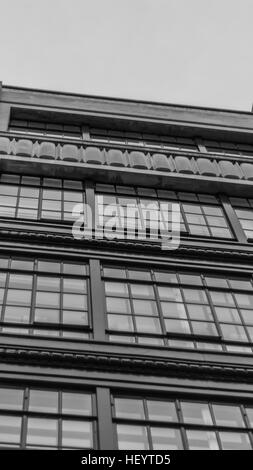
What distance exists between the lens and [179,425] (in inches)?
572

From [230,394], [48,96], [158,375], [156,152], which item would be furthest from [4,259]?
[48,96]

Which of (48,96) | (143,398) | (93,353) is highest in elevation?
(48,96)

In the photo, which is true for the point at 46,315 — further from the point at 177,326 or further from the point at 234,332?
the point at 234,332

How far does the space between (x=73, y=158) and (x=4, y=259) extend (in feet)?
21.4

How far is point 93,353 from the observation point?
16.0 meters

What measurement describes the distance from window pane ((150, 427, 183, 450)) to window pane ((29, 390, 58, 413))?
6.91 feet

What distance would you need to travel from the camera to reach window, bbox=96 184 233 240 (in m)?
22.0

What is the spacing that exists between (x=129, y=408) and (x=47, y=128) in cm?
1667

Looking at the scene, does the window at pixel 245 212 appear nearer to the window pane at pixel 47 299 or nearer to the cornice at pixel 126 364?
the cornice at pixel 126 364

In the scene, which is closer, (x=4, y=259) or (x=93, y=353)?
(x=93, y=353)

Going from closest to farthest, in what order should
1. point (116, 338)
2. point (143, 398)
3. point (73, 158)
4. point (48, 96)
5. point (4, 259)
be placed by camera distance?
point (143, 398) → point (116, 338) → point (4, 259) → point (73, 158) → point (48, 96)

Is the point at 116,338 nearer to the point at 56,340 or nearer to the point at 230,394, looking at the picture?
the point at 56,340

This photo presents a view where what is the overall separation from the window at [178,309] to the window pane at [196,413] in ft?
6.32

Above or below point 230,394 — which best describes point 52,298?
above
